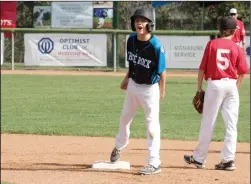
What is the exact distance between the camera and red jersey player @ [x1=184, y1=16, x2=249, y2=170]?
7.80 meters

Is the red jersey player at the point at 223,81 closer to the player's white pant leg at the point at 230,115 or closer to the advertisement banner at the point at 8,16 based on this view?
the player's white pant leg at the point at 230,115

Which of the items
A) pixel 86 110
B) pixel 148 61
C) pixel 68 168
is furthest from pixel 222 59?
pixel 86 110

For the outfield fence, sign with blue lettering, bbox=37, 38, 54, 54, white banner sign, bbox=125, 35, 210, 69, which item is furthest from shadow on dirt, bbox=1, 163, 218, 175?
sign with blue lettering, bbox=37, 38, 54, 54

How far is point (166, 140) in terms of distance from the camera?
10.9 metres

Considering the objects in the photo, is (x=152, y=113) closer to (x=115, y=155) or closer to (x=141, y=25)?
(x=115, y=155)

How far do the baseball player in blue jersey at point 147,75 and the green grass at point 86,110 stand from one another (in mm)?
3458

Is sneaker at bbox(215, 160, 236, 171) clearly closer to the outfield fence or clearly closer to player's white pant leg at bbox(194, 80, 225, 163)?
player's white pant leg at bbox(194, 80, 225, 163)

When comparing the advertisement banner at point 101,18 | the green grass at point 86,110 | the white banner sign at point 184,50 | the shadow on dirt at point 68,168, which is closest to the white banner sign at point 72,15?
the advertisement banner at point 101,18

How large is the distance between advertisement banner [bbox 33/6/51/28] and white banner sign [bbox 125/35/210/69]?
11.2 metres

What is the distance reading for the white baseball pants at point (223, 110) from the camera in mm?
7801

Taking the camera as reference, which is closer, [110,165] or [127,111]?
[127,111]

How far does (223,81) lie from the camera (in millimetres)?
7801

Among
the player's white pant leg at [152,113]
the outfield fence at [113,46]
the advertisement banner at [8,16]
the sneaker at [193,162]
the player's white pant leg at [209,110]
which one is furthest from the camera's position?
the advertisement banner at [8,16]

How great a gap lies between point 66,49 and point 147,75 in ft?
67.3
